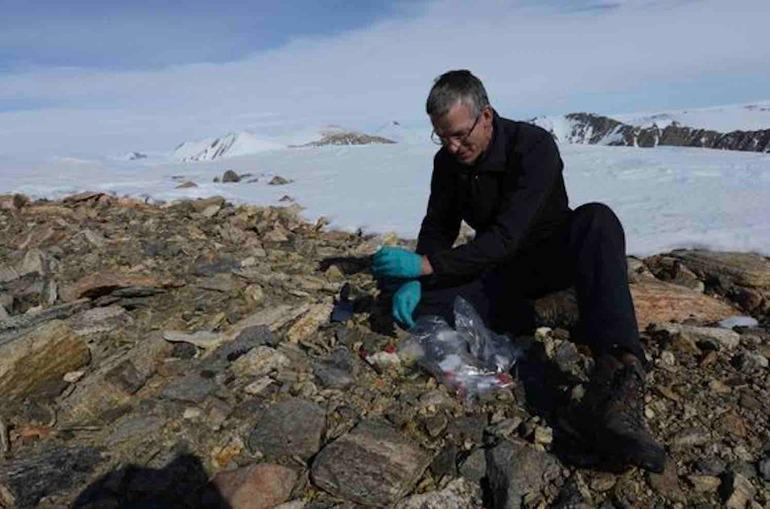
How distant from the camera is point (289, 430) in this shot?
3318mm

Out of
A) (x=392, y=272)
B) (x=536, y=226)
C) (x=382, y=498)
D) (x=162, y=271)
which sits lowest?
(x=382, y=498)

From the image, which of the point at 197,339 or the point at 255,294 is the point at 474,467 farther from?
the point at 255,294

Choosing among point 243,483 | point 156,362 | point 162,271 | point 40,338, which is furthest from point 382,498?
point 162,271

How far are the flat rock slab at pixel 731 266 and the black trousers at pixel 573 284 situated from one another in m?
1.64

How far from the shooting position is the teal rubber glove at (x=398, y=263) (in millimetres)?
3938

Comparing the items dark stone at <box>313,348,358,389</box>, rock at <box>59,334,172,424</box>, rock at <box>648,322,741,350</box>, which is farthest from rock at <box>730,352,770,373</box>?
rock at <box>59,334,172,424</box>

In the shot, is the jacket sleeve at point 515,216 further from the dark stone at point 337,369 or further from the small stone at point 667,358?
the small stone at point 667,358

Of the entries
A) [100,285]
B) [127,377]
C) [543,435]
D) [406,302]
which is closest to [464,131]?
[406,302]

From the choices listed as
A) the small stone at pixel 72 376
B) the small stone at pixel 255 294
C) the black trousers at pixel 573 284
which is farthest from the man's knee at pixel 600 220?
the small stone at pixel 72 376

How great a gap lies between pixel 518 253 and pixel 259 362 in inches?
71.0

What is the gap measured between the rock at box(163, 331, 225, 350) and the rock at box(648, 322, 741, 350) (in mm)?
2899

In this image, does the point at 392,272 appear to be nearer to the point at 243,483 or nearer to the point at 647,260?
the point at 243,483

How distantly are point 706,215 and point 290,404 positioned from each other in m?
5.23

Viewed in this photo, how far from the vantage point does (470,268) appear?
3.84 metres
